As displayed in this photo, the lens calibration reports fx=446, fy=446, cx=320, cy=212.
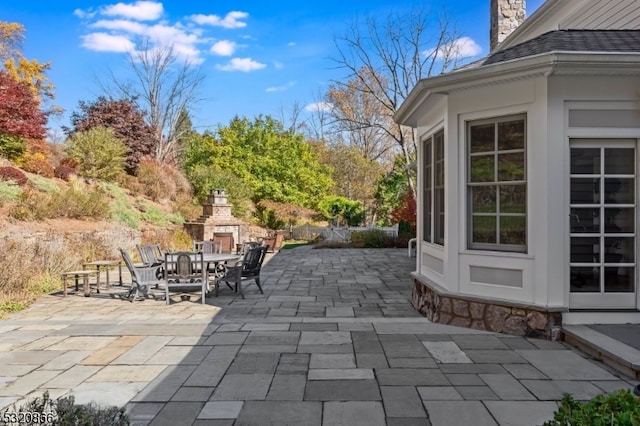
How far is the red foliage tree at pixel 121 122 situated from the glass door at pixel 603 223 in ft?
62.1

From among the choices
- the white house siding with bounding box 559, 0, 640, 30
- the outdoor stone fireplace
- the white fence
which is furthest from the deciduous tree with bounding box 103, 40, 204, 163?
the white house siding with bounding box 559, 0, 640, 30

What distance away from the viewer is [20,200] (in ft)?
37.4

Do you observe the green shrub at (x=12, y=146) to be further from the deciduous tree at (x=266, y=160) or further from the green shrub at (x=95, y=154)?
the deciduous tree at (x=266, y=160)

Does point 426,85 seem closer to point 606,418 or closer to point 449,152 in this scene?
point 449,152

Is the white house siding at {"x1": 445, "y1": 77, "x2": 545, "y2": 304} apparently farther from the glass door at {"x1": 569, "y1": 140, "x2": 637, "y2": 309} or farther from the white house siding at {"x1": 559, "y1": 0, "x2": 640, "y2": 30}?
the white house siding at {"x1": 559, "y1": 0, "x2": 640, "y2": 30}

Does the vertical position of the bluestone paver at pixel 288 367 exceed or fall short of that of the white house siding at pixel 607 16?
it falls short

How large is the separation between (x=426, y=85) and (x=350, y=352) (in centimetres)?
317

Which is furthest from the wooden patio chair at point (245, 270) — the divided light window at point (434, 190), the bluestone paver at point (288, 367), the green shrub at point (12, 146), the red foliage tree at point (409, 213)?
the green shrub at point (12, 146)

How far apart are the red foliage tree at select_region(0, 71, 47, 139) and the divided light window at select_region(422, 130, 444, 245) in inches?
447

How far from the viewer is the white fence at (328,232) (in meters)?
19.9

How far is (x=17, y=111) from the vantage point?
12.4 metres

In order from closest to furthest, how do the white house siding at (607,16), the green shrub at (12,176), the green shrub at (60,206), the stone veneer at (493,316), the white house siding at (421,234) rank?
the stone veneer at (493,316), the white house siding at (421,234), the white house siding at (607,16), the green shrub at (60,206), the green shrub at (12,176)

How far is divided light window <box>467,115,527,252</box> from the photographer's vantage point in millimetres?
4988

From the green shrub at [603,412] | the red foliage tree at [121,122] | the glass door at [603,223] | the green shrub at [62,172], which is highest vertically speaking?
the red foliage tree at [121,122]
